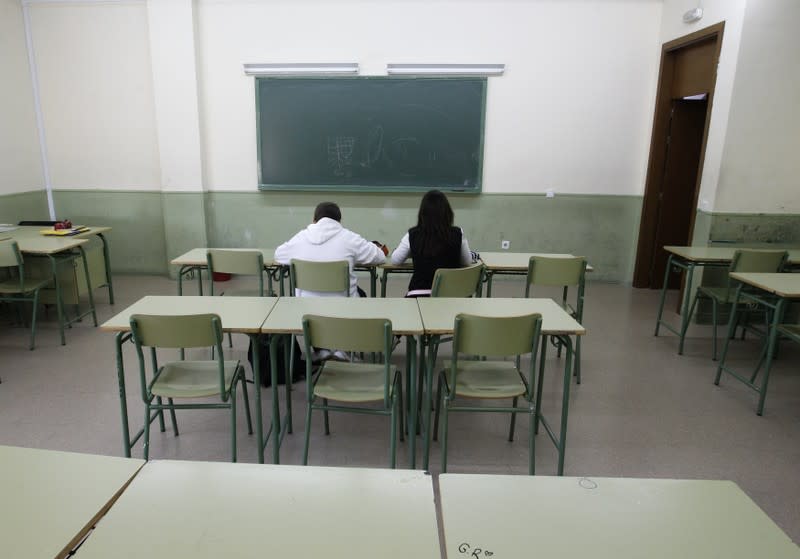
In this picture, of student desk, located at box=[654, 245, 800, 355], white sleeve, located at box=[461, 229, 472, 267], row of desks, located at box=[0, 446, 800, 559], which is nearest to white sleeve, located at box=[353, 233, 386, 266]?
white sleeve, located at box=[461, 229, 472, 267]

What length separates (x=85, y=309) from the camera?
4773mm

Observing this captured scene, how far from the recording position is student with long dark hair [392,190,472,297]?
10.3 ft

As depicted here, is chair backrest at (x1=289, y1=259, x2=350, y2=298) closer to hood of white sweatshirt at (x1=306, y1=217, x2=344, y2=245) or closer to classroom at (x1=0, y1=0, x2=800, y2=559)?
hood of white sweatshirt at (x1=306, y1=217, x2=344, y2=245)

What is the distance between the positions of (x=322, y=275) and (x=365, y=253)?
1.33 feet

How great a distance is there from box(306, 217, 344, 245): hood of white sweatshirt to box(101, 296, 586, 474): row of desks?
2.03 ft

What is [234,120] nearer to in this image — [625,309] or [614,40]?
[614,40]

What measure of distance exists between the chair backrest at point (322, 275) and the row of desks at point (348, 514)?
6.13ft

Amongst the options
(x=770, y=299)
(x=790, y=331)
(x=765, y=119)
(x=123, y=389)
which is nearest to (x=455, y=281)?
(x=123, y=389)

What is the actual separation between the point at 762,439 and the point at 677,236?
339 cm

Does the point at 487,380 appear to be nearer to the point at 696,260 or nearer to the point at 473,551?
the point at 473,551

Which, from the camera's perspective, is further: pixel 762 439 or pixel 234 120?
pixel 234 120

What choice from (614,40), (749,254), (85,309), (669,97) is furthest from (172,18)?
(749,254)

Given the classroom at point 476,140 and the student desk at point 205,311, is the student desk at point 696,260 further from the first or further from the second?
the student desk at point 205,311

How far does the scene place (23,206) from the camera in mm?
5457
